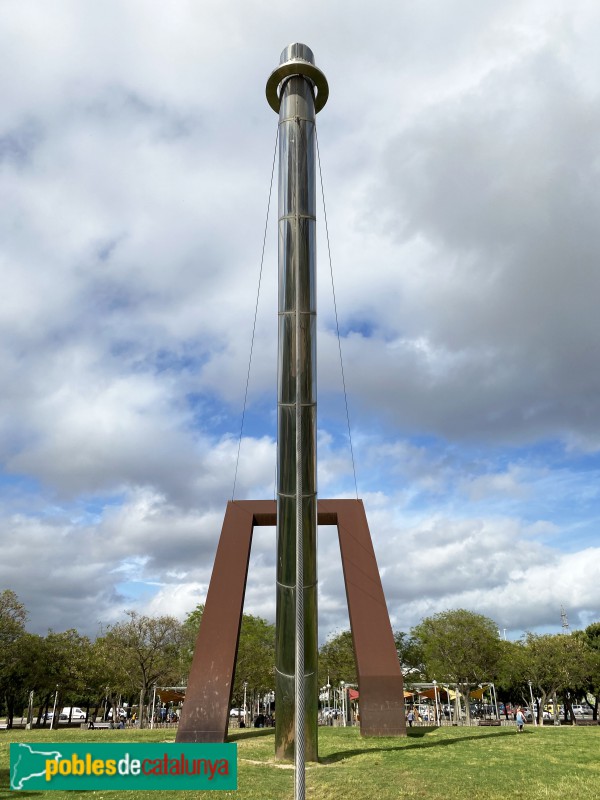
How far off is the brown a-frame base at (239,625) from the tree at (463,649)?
1311 inches

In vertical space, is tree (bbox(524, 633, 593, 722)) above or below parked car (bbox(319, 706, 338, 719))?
above

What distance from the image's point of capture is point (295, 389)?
16.7 metres

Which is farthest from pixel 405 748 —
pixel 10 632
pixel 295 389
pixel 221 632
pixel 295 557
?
pixel 10 632

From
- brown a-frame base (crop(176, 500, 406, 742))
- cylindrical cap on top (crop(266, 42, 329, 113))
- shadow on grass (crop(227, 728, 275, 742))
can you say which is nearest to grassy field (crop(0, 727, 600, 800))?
shadow on grass (crop(227, 728, 275, 742))

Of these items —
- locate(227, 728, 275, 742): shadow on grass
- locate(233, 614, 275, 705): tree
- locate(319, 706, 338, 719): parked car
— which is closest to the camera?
locate(227, 728, 275, 742): shadow on grass

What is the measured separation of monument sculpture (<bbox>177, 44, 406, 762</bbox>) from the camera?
16219mm

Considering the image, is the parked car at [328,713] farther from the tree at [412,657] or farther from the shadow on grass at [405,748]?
the shadow on grass at [405,748]

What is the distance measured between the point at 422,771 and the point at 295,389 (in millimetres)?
9542

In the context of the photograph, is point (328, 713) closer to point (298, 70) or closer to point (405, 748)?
point (405, 748)

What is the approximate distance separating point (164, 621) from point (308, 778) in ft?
128

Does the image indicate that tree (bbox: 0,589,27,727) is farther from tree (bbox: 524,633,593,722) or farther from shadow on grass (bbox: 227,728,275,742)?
tree (bbox: 524,633,593,722)

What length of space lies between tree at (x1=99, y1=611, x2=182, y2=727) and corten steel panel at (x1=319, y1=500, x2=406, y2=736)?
100ft

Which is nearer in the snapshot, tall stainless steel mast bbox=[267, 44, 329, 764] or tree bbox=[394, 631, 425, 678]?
tall stainless steel mast bbox=[267, 44, 329, 764]

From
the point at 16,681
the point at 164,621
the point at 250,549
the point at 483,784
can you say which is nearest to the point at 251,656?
the point at 164,621
